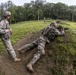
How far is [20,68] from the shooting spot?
866 cm

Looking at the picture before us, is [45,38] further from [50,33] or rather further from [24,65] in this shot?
[24,65]

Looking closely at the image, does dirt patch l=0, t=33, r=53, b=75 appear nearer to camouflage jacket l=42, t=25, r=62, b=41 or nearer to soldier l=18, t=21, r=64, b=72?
soldier l=18, t=21, r=64, b=72

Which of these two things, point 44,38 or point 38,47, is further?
point 44,38

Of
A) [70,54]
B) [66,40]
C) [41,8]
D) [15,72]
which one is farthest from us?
[41,8]

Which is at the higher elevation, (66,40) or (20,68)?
(66,40)

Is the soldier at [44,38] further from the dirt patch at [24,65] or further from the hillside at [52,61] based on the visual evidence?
the dirt patch at [24,65]

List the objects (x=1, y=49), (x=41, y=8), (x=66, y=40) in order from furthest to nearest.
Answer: (x=41, y=8), (x=1, y=49), (x=66, y=40)

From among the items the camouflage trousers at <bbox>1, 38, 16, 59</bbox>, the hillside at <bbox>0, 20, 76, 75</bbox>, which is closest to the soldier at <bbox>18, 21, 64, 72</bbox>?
the hillside at <bbox>0, 20, 76, 75</bbox>

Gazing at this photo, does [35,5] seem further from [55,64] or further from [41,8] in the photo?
[55,64]

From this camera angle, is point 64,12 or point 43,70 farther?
point 64,12

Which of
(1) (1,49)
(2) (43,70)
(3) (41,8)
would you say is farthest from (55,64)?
(3) (41,8)

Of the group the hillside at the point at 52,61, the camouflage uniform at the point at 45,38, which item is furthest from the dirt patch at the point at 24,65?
the camouflage uniform at the point at 45,38

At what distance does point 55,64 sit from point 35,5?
5977 cm

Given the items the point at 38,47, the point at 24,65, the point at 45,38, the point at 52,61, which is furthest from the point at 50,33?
the point at 24,65
